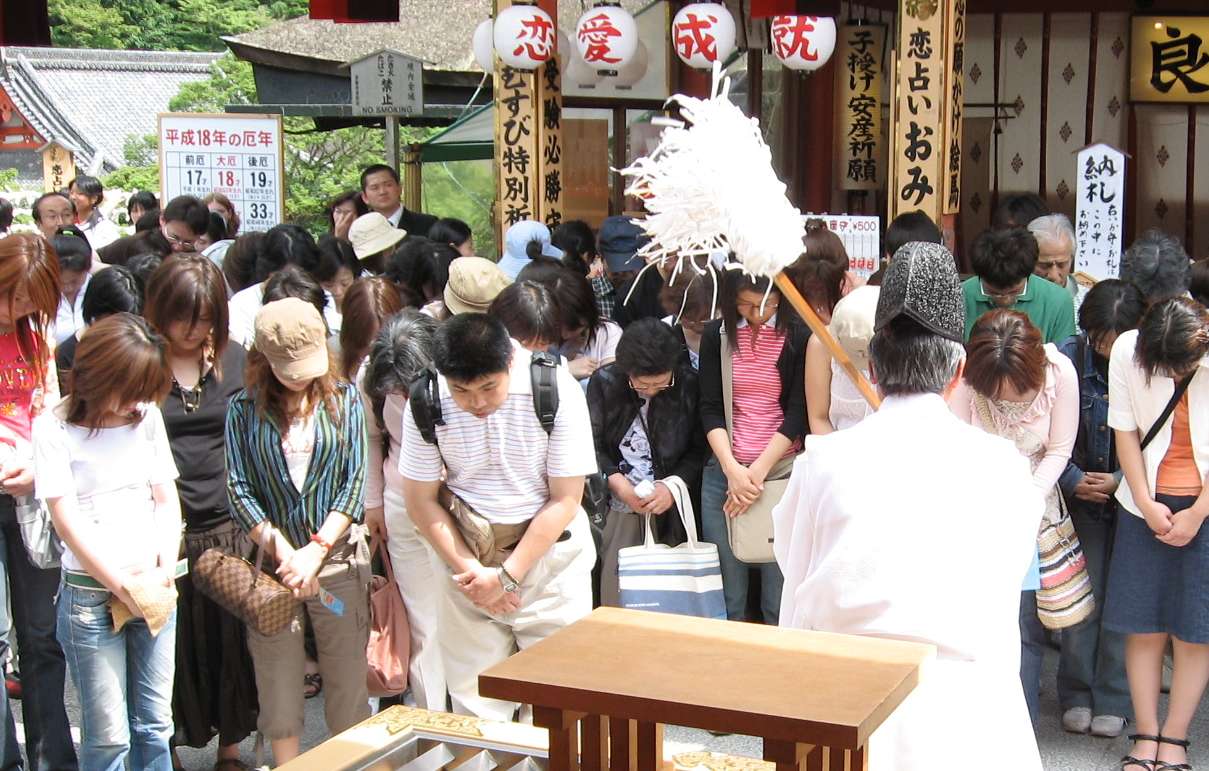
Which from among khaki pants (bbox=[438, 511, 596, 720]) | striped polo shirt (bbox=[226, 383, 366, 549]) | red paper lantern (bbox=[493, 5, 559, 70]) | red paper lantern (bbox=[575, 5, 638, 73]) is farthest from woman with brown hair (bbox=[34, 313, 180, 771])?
red paper lantern (bbox=[575, 5, 638, 73])

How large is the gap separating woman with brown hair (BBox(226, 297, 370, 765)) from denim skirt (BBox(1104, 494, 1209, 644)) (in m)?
2.93

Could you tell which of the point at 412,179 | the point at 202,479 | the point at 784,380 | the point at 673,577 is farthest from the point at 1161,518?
the point at 412,179

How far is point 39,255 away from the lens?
4.88 meters

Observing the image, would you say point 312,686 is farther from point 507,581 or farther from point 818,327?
point 818,327

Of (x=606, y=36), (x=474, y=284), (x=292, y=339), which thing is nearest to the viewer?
(x=292, y=339)

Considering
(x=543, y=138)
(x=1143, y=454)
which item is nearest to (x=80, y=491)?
(x=1143, y=454)

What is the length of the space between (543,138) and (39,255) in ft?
17.1

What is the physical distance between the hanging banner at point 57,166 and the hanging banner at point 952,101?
12522 mm

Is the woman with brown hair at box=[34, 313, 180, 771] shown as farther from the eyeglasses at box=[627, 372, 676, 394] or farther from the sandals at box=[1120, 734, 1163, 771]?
the sandals at box=[1120, 734, 1163, 771]

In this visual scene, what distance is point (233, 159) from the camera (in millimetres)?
10852

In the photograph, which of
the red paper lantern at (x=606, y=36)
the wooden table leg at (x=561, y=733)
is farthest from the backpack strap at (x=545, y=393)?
the red paper lantern at (x=606, y=36)

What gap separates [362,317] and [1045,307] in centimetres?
307

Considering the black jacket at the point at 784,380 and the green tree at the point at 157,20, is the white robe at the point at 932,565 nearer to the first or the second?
the black jacket at the point at 784,380

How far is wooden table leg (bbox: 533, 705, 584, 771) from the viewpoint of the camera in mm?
2547
